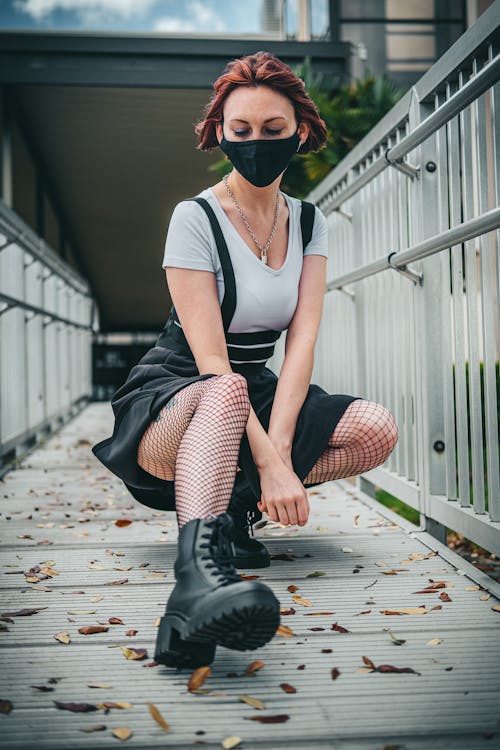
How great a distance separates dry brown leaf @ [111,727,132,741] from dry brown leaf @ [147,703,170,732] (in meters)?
0.05

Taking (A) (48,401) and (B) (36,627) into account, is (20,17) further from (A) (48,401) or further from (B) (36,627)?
(B) (36,627)

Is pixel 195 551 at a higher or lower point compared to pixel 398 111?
lower

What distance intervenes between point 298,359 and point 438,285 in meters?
0.63

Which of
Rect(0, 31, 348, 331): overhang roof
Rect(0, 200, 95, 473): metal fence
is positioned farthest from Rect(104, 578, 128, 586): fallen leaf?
Rect(0, 31, 348, 331): overhang roof

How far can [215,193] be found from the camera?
2277 mm

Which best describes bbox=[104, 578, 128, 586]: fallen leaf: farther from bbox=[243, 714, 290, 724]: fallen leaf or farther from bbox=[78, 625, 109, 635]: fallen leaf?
bbox=[243, 714, 290, 724]: fallen leaf

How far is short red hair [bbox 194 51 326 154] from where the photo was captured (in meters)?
2.06

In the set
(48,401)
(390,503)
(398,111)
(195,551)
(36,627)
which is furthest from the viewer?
(48,401)

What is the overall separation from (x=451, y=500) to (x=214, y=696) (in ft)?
4.11

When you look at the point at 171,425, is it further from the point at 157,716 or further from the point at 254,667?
the point at 157,716

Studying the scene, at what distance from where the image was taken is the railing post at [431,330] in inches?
99.0

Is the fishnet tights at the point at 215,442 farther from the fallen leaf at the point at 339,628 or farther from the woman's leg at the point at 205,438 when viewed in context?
the fallen leaf at the point at 339,628

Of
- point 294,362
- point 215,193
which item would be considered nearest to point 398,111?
point 215,193

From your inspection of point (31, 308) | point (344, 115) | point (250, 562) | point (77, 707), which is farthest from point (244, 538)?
point (344, 115)
